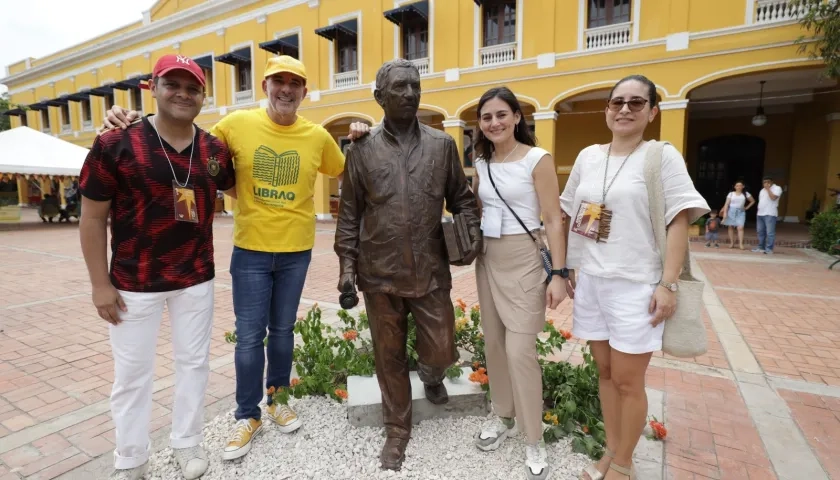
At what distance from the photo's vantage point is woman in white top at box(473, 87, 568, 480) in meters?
2.19

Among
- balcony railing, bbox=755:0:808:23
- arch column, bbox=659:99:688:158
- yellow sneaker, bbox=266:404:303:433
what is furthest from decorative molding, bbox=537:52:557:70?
yellow sneaker, bbox=266:404:303:433

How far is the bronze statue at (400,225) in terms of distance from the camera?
7.04 feet

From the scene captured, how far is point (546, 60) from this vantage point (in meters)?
12.1

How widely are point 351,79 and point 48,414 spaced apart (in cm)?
1451

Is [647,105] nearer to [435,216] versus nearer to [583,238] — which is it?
[583,238]

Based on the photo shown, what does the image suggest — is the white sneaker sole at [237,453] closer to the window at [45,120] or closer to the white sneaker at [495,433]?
the white sneaker at [495,433]

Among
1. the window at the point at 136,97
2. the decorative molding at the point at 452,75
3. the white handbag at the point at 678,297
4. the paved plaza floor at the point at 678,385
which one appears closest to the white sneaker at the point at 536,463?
the paved plaza floor at the point at 678,385

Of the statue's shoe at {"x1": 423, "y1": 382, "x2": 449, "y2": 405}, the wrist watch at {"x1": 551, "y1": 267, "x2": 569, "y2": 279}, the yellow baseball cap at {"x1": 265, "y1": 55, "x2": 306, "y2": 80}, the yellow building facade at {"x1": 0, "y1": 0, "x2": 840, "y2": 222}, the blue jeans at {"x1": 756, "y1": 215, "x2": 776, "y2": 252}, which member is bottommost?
the statue's shoe at {"x1": 423, "y1": 382, "x2": 449, "y2": 405}

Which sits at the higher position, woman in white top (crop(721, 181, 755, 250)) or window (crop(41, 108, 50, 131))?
window (crop(41, 108, 50, 131))

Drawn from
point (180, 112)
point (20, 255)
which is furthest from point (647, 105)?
point (20, 255)

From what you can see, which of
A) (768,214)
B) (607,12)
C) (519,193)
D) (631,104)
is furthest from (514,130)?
(607,12)

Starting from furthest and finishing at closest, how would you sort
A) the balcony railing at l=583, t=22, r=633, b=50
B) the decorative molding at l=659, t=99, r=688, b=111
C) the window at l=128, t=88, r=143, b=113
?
1. the window at l=128, t=88, r=143, b=113
2. the balcony railing at l=583, t=22, r=633, b=50
3. the decorative molding at l=659, t=99, r=688, b=111

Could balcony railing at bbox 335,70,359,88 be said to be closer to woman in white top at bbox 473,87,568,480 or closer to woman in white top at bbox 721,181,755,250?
woman in white top at bbox 721,181,755,250

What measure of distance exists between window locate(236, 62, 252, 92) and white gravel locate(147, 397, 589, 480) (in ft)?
60.1
